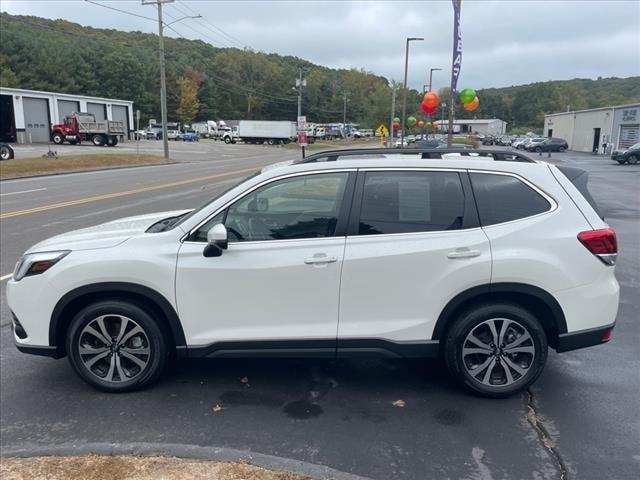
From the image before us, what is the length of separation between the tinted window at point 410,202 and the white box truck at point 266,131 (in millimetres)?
74532

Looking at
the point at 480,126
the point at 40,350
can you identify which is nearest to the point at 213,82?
the point at 480,126

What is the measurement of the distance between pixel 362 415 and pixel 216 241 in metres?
1.52

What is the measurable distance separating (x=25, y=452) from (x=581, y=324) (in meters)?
3.70

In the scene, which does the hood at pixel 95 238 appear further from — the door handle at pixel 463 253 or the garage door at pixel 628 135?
the garage door at pixel 628 135

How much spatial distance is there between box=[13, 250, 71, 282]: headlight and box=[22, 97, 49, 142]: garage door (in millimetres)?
52675

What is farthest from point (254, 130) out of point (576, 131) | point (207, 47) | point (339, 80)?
point (339, 80)

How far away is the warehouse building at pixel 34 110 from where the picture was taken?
1908 inches

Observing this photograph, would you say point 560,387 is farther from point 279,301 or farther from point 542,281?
point 279,301

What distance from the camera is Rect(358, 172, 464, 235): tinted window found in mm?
3828

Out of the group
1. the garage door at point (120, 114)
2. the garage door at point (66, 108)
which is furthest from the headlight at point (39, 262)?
the garage door at point (120, 114)

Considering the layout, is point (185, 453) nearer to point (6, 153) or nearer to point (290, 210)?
point (290, 210)

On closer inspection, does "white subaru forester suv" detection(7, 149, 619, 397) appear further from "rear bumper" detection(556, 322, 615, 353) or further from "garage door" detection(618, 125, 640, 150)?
"garage door" detection(618, 125, 640, 150)

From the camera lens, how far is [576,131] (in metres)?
61.9

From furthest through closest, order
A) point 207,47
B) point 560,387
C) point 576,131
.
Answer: point 207,47, point 576,131, point 560,387
